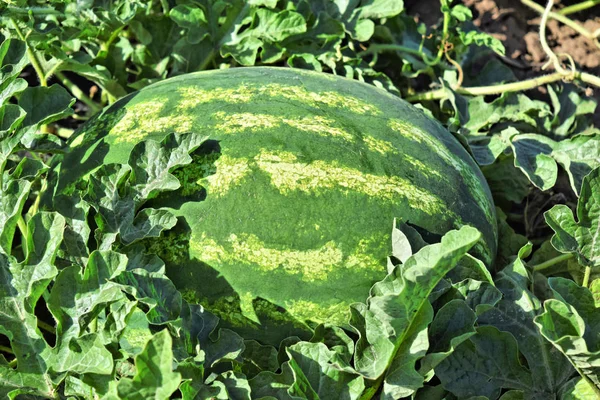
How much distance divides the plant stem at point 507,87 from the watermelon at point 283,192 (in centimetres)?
86

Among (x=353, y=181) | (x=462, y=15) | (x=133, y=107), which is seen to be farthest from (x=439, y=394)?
(x=462, y=15)

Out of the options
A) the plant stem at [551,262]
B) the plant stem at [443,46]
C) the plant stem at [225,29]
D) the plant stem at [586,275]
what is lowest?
the plant stem at [551,262]

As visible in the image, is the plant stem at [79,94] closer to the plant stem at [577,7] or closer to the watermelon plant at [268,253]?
the watermelon plant at [268,253]

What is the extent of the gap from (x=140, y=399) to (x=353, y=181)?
0.86 metres

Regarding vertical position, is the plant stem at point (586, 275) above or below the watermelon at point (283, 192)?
below

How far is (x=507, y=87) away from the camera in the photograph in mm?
3141

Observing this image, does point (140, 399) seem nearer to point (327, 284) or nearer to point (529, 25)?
point (327, 284)

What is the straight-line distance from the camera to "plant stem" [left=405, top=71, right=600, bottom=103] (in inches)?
122

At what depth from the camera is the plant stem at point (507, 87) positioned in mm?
3107

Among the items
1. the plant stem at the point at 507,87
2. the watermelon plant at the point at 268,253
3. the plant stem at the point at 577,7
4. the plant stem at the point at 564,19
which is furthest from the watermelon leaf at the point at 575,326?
the plant stem at the point at 577,7

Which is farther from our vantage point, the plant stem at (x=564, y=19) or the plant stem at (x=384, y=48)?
the plant stem at (x=564, y=19)

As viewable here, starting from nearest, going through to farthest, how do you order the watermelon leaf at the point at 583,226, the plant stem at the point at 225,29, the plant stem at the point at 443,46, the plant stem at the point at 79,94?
1. the watermelon leaf at the point at 583,226
2. the plant stem at the point at 225,29
3. the plant stem at the point at 79,94
4. the plant stem at the point at 443,46

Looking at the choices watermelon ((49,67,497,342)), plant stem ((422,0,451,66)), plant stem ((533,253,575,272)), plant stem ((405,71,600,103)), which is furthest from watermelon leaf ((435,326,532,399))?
plant stem ((422,0,451,66))

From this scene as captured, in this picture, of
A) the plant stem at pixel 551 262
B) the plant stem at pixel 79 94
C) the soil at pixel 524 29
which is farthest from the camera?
the soil at pixel 524 29
